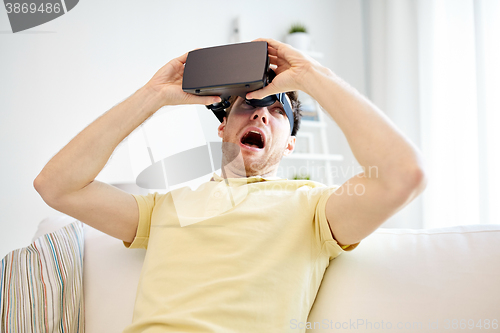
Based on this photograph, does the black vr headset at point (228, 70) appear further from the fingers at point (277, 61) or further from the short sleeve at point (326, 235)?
the short sleeve at point (326, 235)

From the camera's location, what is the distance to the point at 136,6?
2285mm

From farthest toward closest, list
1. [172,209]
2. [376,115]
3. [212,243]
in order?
[172,209] < [212,243] < [376,115]

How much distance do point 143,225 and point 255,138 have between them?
44 cm

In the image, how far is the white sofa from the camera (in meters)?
0.82

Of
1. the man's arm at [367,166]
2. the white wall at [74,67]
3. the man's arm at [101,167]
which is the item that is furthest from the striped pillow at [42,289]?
the white wall at [74,67]

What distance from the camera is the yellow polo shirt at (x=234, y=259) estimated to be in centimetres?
82

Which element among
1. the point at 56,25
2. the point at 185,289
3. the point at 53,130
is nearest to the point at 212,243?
the point at 185,289

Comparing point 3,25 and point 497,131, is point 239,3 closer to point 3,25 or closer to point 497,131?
point 3,25

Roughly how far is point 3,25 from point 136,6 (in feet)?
2.35

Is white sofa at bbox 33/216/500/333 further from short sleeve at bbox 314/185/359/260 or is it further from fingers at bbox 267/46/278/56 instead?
fingers at bbox 267/46/278/56

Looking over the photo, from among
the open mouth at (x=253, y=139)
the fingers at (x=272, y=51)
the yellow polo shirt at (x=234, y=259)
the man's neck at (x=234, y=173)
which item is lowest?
the yellow polo shirt at (x=234, y=259)

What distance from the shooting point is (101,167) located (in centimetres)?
98

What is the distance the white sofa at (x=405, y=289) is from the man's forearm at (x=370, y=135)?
261 mm

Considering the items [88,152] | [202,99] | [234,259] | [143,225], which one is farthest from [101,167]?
[234,259]
